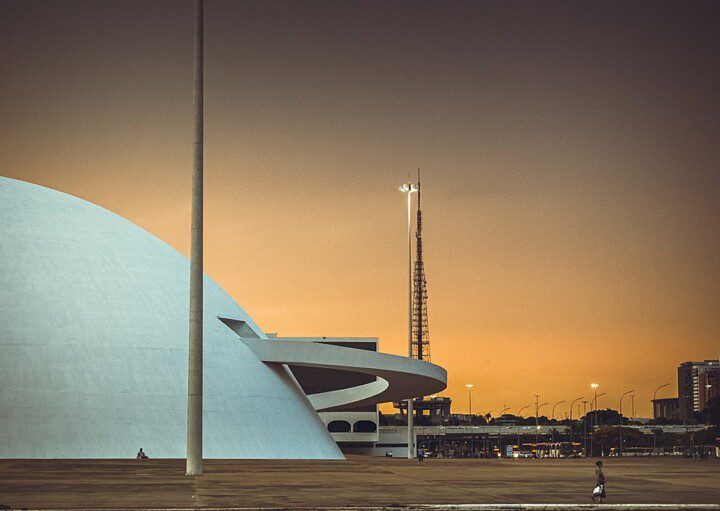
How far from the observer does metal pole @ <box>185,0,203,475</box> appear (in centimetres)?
2861

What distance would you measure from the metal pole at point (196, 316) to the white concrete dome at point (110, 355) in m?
13.3

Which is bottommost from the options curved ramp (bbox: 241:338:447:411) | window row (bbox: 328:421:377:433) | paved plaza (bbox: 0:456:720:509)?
window row (bbox: 328:421:377:433)

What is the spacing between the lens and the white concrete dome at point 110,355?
4094 centimetres

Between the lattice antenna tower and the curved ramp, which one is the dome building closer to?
the curved ramp

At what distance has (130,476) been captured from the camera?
28297 millimetres

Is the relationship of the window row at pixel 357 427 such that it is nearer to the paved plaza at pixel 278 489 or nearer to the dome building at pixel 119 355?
the dome building at pixel 119 355

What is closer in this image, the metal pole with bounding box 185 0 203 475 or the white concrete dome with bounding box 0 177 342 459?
the metal pole with bounding box 185 0 203 475

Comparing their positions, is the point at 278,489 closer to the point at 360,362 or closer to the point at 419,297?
the point at 360,362

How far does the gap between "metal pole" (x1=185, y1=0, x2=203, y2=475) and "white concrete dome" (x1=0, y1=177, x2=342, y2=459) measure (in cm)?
1329

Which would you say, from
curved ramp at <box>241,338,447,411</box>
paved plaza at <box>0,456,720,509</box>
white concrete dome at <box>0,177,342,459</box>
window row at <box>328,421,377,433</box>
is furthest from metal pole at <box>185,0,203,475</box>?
window row at <box>328,421,377,433</box>

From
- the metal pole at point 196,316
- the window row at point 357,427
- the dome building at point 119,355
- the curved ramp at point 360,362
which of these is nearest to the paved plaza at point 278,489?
the metal pole at point 196,316

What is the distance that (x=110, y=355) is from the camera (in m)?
42.8

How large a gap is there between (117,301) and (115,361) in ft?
10.3

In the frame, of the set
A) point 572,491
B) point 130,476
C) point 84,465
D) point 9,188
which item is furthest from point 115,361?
point 572,491
